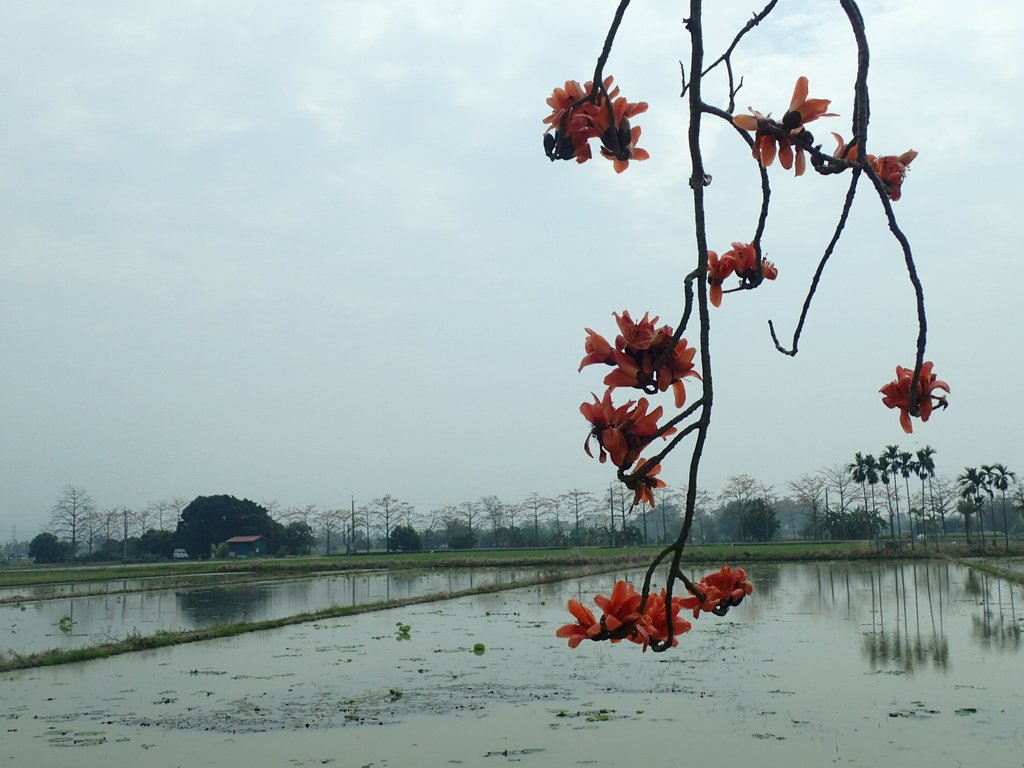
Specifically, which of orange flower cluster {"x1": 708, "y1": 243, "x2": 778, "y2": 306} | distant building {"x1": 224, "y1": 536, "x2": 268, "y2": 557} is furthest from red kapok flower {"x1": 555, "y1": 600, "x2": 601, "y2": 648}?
distant building {"x1": 224, "y1": 536, "x2": 268, "y2": 557}

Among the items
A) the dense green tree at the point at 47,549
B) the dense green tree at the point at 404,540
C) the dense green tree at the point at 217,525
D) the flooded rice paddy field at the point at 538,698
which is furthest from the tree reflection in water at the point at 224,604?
the dense green tree at the point at 47,549

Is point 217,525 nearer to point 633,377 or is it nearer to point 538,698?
point 538,698

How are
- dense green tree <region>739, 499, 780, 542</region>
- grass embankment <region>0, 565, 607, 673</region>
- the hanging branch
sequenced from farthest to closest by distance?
1. dense green tree <region>739, 499, 780, 542</region>
2. grass embankment <region>0, 565, 607, 673</region>
3. the hanging branch

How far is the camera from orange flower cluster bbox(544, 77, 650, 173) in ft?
3.05

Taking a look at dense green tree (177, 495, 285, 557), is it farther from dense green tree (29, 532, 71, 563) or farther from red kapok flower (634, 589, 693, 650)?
red kapok flower (634, 589, 693, 650)

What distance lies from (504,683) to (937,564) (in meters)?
24.6

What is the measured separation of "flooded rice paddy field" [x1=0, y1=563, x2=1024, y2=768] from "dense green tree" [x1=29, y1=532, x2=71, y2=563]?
42.2 metres

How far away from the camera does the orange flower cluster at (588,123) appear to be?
929 millimetres

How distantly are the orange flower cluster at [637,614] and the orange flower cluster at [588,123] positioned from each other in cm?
42

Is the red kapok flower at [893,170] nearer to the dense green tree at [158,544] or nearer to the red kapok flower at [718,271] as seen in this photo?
the red kapok flower at [718,271]

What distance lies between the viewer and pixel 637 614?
28.7 inches

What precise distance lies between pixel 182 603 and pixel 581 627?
939 inches

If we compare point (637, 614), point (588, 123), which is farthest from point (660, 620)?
point (588, 123)

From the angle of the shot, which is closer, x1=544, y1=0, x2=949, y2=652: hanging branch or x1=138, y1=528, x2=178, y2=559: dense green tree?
x1=544, y1=0, x2=949, y2=652: hanging branch
